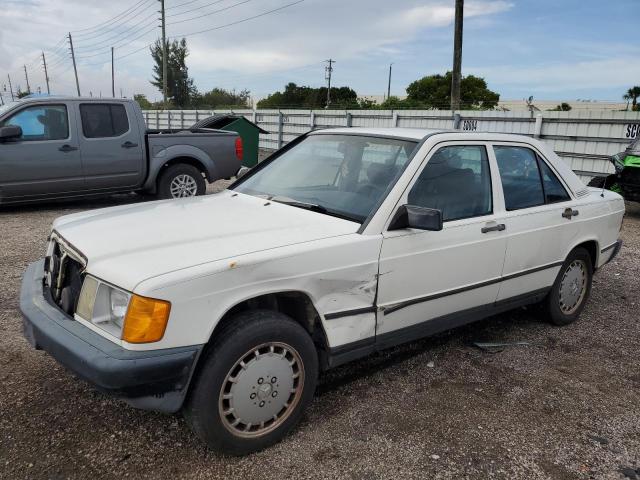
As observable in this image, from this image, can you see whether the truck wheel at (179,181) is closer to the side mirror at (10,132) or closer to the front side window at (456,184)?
the side mirror at (10,132)

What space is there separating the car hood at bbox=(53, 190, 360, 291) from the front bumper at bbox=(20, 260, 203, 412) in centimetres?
29

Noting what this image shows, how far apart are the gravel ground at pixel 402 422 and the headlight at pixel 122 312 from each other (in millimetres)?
718

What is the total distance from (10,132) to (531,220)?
277 inches

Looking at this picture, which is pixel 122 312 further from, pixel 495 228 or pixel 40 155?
pixel 40 155

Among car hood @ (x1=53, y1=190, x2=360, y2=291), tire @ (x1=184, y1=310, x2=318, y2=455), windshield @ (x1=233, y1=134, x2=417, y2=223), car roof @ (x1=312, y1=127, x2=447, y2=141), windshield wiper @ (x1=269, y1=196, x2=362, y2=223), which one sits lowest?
tire @ (x1=184, y1=310, x2=318, y2=455)

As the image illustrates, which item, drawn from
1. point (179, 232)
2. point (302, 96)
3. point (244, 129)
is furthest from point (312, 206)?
point (302, 96)

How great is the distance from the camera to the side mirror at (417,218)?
2.76m

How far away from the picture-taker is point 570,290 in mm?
4441

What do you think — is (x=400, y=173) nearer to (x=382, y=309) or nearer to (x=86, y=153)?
(x=382, y=309)

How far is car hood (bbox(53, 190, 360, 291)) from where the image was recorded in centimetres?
234

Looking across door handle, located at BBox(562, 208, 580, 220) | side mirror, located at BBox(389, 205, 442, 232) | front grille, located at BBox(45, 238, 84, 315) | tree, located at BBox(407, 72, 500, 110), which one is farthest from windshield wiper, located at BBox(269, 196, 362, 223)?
tree, located at BBox(407, 72, 500, 110)

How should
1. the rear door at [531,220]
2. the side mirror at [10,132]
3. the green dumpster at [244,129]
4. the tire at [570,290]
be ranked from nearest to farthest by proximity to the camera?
the rear door at [531,220] < the tire at [570,290] < the side mirror at [10,132] < the green dumpster at [244,129]

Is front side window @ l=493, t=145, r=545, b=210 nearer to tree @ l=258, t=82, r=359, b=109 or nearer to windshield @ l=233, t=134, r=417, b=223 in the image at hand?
windshield @ l=233, t=134, r=417, b=223

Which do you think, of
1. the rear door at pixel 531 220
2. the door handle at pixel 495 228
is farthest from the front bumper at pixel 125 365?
the rear door at pixel 531 220
